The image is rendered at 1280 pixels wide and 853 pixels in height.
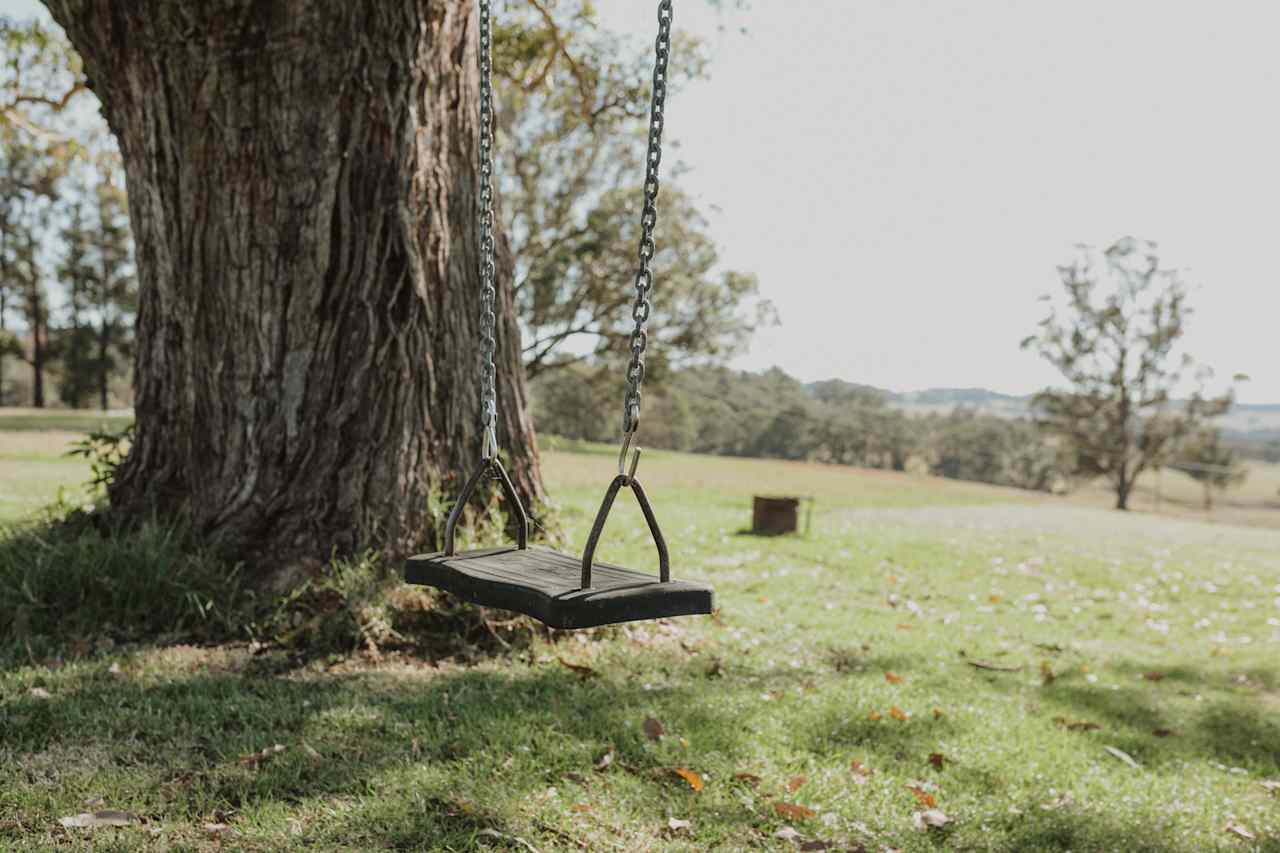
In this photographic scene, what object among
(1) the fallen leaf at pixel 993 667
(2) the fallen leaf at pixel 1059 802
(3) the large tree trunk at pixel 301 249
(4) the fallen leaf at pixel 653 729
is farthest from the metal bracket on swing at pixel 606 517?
(1) the fallen leaf at pixel 993 667

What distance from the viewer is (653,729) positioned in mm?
3666

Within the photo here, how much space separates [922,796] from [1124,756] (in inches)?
52.0

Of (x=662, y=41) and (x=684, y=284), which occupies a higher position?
(x=684, y=284)

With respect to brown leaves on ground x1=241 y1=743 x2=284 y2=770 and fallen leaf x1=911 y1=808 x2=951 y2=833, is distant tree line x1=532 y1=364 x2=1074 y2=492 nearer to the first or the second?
brown leaves on ground x1=241 y1=743 x2=284 y2=770

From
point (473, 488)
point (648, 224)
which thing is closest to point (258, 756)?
point (473, 488)

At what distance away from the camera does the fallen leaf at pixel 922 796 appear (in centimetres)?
332

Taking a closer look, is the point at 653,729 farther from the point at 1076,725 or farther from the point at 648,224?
the point at 1076,725

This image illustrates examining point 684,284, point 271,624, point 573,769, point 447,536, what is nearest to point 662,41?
point 447,536

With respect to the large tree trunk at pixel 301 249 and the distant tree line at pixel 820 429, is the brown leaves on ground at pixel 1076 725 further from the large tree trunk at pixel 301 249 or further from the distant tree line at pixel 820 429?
the distant tree line at pixel 820 429

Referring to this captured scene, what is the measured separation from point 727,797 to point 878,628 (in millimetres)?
3050

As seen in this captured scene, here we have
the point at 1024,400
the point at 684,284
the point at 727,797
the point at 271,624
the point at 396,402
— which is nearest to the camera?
the point at 727,797

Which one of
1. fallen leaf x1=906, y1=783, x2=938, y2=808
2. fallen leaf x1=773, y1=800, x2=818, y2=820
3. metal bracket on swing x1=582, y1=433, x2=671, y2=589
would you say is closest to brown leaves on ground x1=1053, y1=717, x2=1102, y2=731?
fallen leaf x1=906, y1=783, x2=938, y2=808

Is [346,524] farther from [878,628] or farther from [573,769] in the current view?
[878,628]

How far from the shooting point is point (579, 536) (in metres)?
5.84
